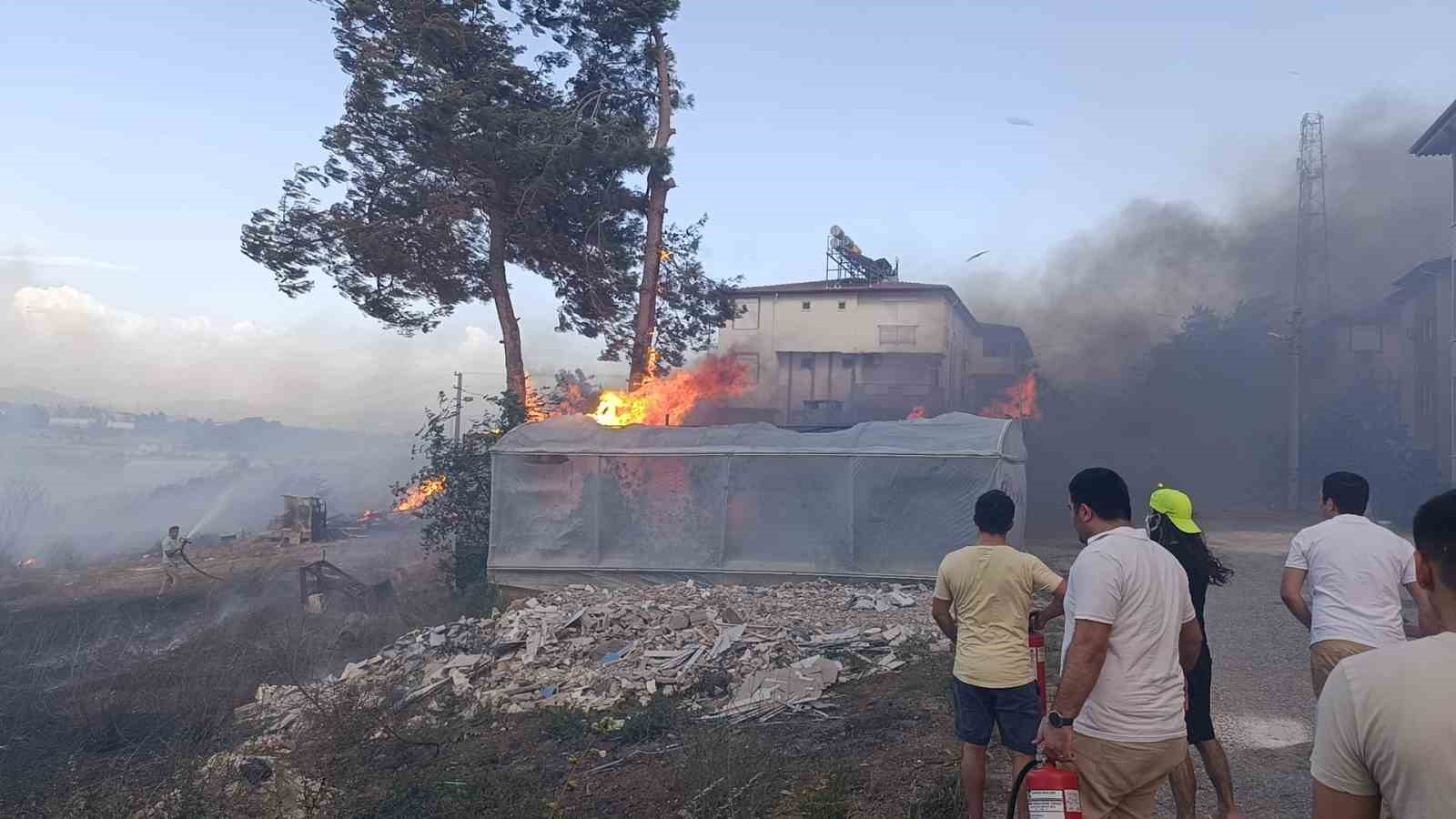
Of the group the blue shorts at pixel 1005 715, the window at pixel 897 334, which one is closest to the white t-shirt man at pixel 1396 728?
the blue shorts at pixel 1005 715

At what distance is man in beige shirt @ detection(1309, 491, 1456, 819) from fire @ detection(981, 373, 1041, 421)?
121ft

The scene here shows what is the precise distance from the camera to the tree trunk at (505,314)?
55.5 feet

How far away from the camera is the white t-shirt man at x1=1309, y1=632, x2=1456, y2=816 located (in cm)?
175

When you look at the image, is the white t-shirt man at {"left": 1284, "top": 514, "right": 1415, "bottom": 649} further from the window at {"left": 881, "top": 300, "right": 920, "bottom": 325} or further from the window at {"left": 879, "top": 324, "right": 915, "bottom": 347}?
the window at {"left": 881, "top": 300, "right": 920, "bottom": 325}

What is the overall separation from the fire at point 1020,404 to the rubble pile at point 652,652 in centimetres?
2712

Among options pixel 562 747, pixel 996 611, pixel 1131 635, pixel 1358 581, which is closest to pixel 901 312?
pixel 562 747

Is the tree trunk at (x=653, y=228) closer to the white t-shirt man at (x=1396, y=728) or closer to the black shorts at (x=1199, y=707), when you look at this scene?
the black shorts at (x=1199, y=707)

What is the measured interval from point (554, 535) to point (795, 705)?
735 cm

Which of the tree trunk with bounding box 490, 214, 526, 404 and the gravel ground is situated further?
the tree trunk with bounding box 490, 214, 526, 404

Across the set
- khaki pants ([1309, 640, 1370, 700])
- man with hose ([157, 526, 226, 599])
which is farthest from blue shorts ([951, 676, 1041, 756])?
man with hose ([157, 526, 226, 599])

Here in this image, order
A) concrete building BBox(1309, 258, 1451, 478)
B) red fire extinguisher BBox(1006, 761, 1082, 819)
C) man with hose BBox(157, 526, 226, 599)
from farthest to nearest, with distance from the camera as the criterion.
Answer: concrete building BBox(1309, 258, 1451, 478), man with hose BBox(157, 526, 226, 599), red fire extinguisher BBox(1006, 761, 1082, 819)

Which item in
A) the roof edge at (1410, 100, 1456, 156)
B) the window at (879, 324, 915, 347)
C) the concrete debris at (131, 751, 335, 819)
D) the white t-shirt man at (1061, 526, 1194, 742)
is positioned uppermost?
the roof edge at (1410, 100, 1456, 156)

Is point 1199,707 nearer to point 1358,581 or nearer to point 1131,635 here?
point 1358,581

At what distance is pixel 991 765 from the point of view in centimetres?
612
